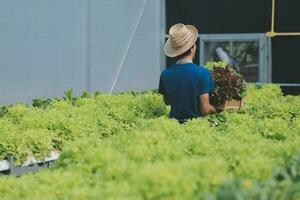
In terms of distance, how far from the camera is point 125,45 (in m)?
10.2

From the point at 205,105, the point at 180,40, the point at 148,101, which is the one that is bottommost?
the point at 148,101

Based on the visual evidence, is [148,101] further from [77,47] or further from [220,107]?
[77,47]

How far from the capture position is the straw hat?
19.0ft

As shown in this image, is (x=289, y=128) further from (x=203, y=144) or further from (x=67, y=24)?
(x=67, y=24)

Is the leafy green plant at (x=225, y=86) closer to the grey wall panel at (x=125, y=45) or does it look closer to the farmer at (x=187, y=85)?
the farmer at (x=187, y=85)

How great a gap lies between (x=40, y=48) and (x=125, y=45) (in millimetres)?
2153

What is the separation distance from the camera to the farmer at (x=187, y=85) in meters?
5.59

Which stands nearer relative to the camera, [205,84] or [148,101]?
[205,84]

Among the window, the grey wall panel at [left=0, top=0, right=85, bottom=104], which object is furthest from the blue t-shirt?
the window

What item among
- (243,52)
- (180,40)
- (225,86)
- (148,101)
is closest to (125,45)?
(243,52)

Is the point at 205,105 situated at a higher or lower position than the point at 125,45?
lower

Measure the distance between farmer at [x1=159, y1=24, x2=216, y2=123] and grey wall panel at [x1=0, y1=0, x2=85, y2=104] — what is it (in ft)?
8.70

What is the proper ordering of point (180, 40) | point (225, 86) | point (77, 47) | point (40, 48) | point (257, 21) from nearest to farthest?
point (180, 40) < point (225, 86) < point (40, 48) < point (77, 47) < point (257, 21)

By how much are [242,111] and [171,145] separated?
253 cm
